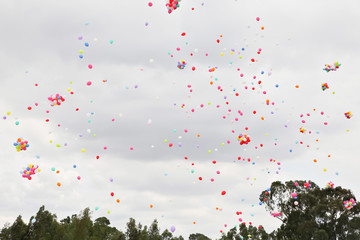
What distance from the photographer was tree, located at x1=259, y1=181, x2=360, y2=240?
35688 millimetres

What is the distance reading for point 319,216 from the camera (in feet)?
121

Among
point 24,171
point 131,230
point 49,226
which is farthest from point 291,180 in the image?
point 24,171

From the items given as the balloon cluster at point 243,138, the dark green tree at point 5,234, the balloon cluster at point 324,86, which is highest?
the balloon cluster at point 324,86

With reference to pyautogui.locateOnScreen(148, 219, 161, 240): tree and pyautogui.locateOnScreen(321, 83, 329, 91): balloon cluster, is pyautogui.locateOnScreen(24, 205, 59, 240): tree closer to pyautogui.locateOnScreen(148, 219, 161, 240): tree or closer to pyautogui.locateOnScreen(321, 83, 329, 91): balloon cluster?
pyautogui.locateOnScreen(148, 219, 161, 240): tree

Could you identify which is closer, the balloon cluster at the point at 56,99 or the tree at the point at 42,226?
the balloon cluster at the point at 56,99

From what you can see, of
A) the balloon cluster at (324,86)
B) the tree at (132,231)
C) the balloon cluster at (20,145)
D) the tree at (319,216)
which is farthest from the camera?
the tree at (319,216)

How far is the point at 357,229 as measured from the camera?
35.5 m

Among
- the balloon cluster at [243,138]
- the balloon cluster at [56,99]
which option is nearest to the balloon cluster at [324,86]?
the balloon cluster at [243,138]

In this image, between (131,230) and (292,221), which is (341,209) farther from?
(131,230)

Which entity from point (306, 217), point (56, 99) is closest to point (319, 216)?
point (306, 217)

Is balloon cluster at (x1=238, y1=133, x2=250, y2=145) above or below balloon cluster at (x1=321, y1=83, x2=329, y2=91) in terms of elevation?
below

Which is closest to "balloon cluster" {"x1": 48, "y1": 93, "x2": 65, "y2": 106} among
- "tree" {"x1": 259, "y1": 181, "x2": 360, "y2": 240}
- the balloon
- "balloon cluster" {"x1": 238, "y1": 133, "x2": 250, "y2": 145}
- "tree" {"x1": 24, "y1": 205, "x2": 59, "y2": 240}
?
the balloon

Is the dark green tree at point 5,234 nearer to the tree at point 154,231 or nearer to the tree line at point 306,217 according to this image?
the tree line at point 306,217

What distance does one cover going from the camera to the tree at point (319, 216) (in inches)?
1405
